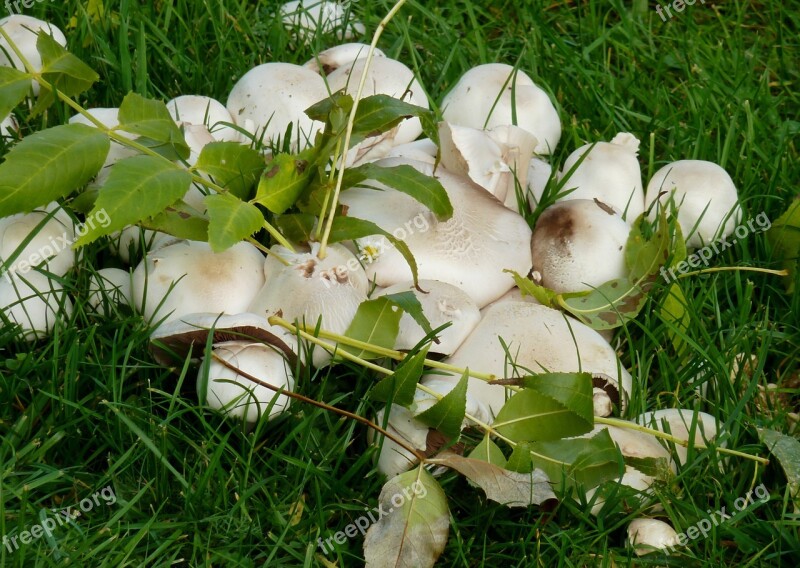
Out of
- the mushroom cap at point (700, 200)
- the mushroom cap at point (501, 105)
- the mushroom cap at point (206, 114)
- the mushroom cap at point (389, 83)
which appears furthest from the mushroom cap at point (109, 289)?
the mushroom cap at point (700, 200)

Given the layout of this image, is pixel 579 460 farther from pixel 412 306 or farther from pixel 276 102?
pixel 276 102

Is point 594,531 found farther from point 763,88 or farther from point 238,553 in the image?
point 763,88

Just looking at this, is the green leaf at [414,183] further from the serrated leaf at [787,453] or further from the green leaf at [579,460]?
the serrated leaf at [787,453]

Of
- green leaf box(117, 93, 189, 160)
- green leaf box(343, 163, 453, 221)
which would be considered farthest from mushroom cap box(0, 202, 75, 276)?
green leaf box(343, 163, 453, 221)

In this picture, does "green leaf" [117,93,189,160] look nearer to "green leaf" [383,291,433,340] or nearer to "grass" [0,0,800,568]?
"grass" [0,0,800,568]

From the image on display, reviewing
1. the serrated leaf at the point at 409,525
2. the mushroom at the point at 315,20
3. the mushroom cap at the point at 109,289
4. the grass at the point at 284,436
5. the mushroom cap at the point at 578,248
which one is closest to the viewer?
the serrated leaf at the point at 409,525

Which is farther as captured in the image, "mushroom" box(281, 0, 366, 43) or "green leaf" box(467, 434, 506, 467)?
"mushroom" box(281, 0, 366, 43)
